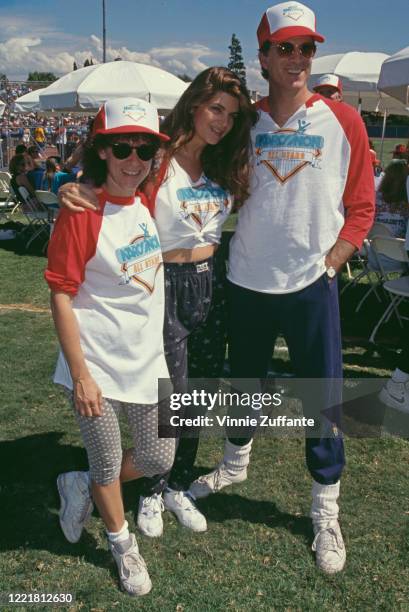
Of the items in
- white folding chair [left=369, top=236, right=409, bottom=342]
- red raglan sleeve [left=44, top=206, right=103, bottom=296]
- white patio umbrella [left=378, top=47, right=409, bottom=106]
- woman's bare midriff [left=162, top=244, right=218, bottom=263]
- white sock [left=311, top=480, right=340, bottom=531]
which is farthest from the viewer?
white patio umbrella [left=378, top=47, right=409, bottom=106]

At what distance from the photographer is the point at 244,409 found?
10.5ft

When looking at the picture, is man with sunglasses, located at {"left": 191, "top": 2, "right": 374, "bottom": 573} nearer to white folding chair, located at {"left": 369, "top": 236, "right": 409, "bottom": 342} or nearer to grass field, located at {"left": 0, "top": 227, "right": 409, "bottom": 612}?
grass field, located at {"left": 0, "top": 227, "right": 409, "bottom": 612}

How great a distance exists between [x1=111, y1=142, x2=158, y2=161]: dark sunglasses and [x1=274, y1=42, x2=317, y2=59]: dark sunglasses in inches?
28.2

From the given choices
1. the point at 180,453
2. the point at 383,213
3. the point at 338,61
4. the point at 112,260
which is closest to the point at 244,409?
the point at 180,453

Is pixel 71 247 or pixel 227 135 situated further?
pixel 227 135

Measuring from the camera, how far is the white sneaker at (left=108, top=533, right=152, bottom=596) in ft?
8.36

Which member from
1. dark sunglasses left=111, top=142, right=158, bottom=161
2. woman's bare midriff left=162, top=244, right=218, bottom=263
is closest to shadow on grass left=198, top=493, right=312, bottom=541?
woman's bare midriff left=162, top=244, right=218, bottom=263

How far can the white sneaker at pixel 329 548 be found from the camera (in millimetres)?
2723

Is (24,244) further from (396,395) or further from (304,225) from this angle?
(304,225)

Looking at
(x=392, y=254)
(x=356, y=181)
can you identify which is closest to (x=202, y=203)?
(x=356, y=181)

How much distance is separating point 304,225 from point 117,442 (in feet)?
3.88

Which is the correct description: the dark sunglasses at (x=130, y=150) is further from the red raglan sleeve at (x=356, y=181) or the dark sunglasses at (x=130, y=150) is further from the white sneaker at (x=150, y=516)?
the white sneaker at (x=150, y=516)

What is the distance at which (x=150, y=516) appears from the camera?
117 inches

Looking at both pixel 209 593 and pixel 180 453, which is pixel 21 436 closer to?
pixel 180 453
